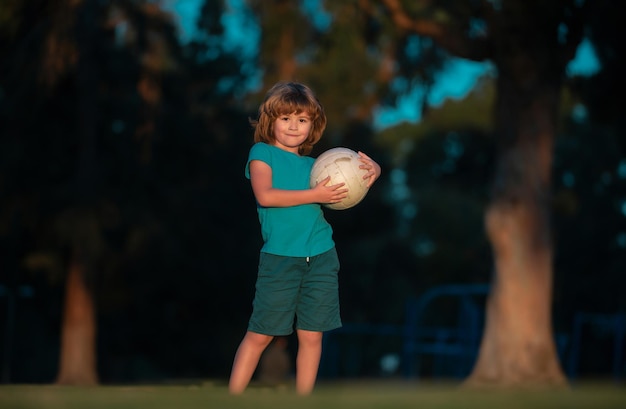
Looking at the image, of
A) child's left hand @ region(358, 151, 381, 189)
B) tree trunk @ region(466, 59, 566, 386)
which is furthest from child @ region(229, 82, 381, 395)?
tree trunk @ region(466, 59, 566, 386)

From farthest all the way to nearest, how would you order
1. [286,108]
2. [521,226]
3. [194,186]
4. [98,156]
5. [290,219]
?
[194,186] < [98,156] < [521,226] < [286,108] < [290,219]

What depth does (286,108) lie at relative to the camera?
22.6ft

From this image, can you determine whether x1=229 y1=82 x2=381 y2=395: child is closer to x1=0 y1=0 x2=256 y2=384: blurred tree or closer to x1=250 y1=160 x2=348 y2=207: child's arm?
x1=250 y1=160 x2=348 y2=207: child's arm

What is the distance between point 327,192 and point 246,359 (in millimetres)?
1128

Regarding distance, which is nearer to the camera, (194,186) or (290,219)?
(290,219)

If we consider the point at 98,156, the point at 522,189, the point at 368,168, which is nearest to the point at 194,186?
the point at 98,156

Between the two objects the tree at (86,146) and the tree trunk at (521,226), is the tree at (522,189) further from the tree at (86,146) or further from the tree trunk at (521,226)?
the tree at (86,146)

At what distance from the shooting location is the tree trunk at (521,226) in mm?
15836

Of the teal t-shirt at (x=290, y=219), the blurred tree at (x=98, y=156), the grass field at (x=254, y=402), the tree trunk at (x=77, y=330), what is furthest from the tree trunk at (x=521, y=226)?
the tree trunk at (x=77, y=330)

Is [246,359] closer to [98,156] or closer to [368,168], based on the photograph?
[368,168]

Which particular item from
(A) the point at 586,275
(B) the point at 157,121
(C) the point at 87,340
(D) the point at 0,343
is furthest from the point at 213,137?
(A) the point at 586,275

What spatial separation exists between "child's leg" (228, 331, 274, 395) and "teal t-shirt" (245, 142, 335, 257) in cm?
53

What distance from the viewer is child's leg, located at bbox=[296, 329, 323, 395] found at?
6.66 meters

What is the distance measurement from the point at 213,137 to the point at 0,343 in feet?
36.1
